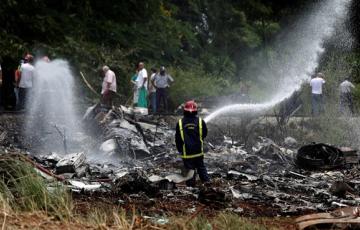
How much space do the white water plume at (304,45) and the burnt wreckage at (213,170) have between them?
8716mm

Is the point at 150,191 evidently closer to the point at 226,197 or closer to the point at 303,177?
the point at 226,197

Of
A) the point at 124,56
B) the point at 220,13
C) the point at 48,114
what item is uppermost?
the point at 220,13

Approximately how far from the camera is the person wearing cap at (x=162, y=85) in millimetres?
22844

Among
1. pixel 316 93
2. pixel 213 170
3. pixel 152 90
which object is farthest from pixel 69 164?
pixel 316 93

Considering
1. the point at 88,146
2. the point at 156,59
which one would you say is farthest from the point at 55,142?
the point at 156,59

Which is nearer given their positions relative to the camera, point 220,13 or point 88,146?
point 88,146

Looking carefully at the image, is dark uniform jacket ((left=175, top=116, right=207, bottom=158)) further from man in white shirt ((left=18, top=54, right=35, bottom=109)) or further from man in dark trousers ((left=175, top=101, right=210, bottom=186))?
man in white shirt ((left=18, top=54, right=35, bottom=109))

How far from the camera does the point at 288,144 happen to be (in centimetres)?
1978

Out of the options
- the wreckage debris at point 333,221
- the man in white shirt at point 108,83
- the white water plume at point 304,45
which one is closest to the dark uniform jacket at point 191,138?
the wreckage debris at point 333,221

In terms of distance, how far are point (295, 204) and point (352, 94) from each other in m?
14.9

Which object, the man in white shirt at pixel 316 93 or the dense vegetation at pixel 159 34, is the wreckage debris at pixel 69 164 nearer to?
the dense vegetation at pixel 159 34

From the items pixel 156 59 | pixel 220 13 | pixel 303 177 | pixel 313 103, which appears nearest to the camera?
pixel 303 177

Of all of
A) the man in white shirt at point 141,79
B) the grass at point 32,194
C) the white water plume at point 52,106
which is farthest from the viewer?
the man in white shirt at point 141,79

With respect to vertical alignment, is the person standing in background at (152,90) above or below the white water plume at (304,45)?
below
